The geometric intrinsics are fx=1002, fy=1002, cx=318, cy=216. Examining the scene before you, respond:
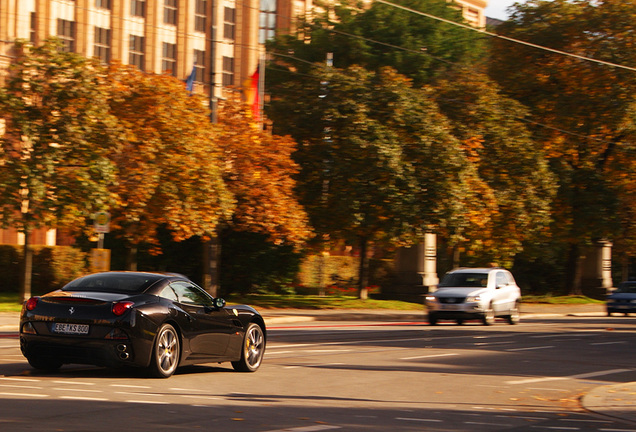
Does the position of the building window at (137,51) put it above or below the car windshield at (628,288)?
above

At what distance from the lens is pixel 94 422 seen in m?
8.64

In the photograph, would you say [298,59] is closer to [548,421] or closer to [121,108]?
[121,108]

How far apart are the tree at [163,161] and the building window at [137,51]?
34.1m

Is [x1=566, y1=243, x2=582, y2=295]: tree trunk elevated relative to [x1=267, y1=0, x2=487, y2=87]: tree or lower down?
lower down

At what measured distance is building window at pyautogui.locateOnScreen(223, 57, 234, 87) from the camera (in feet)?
236

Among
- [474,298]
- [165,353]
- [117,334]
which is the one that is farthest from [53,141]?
[117,334]

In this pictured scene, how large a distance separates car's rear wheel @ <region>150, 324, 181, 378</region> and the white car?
16.4 meters

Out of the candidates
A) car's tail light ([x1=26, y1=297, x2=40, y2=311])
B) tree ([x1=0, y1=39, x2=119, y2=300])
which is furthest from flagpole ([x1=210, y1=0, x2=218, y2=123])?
car's tail light ([x1=26, y1=297, x2=40, y2=311])

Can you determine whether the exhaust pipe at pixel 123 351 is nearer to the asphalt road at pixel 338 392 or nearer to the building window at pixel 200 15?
the asphalt road at pixel 338 392

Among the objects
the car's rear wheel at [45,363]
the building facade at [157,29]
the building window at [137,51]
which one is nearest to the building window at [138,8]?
the building facade at [157,29]

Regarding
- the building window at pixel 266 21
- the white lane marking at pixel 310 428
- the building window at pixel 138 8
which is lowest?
the white lane marking at pixel 310 428

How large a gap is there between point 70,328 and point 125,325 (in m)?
0.67

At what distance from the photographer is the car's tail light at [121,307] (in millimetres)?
11654

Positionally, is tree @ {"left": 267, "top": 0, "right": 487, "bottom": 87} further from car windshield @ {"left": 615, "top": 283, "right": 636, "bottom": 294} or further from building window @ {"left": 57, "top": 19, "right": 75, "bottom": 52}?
car windshield @ {"left": 615, "top": 283, "right": 636, "bottom": 294}
